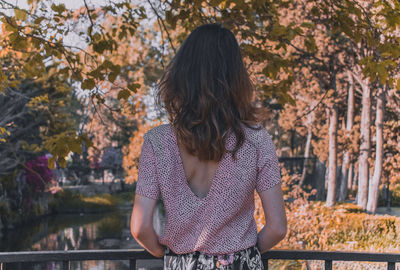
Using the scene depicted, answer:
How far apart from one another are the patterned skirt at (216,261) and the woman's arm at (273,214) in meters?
0.07

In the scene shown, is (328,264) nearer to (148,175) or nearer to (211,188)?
(211,188)

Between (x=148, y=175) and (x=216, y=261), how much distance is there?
A: 34 centimetres

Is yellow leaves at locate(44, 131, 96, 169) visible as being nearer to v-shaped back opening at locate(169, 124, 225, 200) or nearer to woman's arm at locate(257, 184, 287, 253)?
v-shaped back opening at locate(169, 124, 225, 200)

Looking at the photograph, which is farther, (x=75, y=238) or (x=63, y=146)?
(x=75, y=238)

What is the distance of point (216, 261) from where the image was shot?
4.63 feet

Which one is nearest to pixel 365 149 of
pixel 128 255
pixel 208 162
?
pixel 128 255

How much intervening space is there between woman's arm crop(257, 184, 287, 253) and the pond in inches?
351

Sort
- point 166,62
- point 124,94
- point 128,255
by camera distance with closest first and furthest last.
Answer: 1. point 128,255
2. point 124,94
3. point 166,62

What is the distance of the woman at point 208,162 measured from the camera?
4.44 ft

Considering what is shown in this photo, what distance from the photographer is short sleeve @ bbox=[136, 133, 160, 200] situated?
4.54ft

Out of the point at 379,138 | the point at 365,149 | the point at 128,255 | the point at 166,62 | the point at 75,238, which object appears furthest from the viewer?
the point at 166,62

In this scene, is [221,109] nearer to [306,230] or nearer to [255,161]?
[255,161]

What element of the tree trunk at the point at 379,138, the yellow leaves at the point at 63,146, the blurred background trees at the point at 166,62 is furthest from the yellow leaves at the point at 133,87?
the tree trunk at the point at 379,138

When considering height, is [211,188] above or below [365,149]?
below
